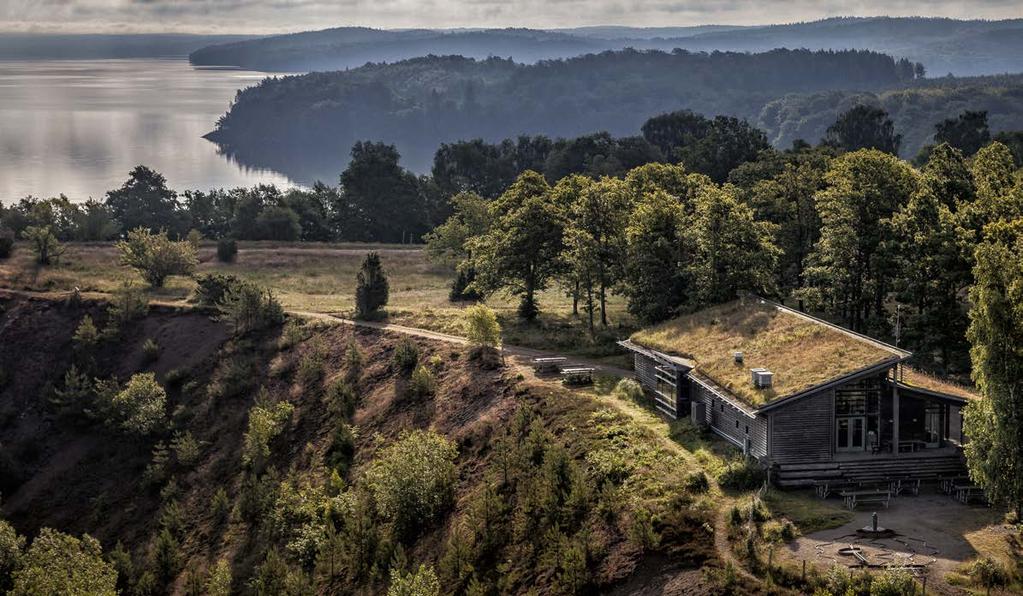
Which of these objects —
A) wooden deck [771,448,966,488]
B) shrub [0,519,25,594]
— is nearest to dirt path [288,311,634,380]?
wooden deck [771,448,966,488]

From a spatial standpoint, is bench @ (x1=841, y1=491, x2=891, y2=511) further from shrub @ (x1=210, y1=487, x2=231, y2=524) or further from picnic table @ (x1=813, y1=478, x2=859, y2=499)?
shrub @ (x1=210, y1=487, x2=231, y2=524)

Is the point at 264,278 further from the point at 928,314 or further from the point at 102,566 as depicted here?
the point at 928,314

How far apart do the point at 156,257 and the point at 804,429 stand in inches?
2435

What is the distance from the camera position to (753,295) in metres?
53.4

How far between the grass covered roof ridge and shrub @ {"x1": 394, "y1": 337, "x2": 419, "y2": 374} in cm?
1457

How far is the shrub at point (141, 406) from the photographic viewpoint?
6091cm

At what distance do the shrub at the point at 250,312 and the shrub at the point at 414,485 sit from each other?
2715cm

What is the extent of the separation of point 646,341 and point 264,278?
50351 millimetres

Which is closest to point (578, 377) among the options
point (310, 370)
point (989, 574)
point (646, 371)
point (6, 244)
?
point (646, 371)

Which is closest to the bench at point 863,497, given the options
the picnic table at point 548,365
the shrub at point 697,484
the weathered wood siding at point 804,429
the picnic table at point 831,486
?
the picnic table at point 831,486

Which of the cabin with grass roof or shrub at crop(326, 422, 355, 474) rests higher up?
the cabin with grass roof

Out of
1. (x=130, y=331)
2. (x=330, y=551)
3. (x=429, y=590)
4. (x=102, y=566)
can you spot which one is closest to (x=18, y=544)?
(x=102, y=566)

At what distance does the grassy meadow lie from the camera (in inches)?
2591

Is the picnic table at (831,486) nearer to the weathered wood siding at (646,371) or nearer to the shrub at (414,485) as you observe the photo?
the weathered wood siding at (646,371)
